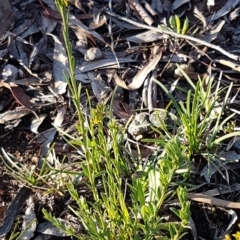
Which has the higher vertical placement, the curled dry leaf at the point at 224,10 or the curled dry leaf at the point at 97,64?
the curled dry leaf at the point at 97,64

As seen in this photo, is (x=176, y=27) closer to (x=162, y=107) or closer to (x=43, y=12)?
(x=162, y=107)

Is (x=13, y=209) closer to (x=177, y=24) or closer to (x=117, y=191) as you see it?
(x=117, y=191)

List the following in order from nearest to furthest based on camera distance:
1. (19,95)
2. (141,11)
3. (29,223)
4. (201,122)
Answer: (29,223), (201,122), (19,95), (141,11)

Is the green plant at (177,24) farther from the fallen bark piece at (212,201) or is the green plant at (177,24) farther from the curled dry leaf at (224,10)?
the fallen bark piece at (212,201)

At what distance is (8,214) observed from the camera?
2408 millimetres

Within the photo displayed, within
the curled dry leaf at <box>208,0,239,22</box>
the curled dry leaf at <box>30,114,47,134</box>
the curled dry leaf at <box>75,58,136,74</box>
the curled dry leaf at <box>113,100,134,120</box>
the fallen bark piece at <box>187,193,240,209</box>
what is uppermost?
the curled dry leaf at <box>75,58,136,74</box>

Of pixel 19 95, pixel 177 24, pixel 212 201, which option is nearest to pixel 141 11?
pixel 177 24

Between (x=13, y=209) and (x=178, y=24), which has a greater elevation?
(x=178, y=24)

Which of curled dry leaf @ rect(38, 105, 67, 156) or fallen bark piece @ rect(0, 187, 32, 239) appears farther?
curled dry leaf @ rect(38, 105, 67, 156)

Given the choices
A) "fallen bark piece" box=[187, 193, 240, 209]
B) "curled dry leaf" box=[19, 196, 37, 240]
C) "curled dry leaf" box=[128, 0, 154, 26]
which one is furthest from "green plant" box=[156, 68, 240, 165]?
"curled dry leaf" box=[19, 196, 37, 240]

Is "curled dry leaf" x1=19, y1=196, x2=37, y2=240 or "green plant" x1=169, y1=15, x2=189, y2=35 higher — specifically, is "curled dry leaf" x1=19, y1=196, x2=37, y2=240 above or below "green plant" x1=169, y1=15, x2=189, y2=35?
below

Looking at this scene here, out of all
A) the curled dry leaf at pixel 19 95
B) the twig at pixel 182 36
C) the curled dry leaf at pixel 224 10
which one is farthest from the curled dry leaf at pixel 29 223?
the curled dry leaf at pixel 224 10

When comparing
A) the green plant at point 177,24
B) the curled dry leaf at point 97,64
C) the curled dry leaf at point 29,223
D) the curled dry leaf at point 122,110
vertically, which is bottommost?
the curled dry leaf at point 29,223

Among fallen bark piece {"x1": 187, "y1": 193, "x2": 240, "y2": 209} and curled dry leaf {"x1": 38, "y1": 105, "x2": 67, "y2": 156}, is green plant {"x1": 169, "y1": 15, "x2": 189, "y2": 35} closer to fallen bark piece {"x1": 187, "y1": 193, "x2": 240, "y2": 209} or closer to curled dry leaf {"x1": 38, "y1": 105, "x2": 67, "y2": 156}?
curled dry leaf {"x1": 38, "y1": 105, "x2": 67, "y2": 156}
